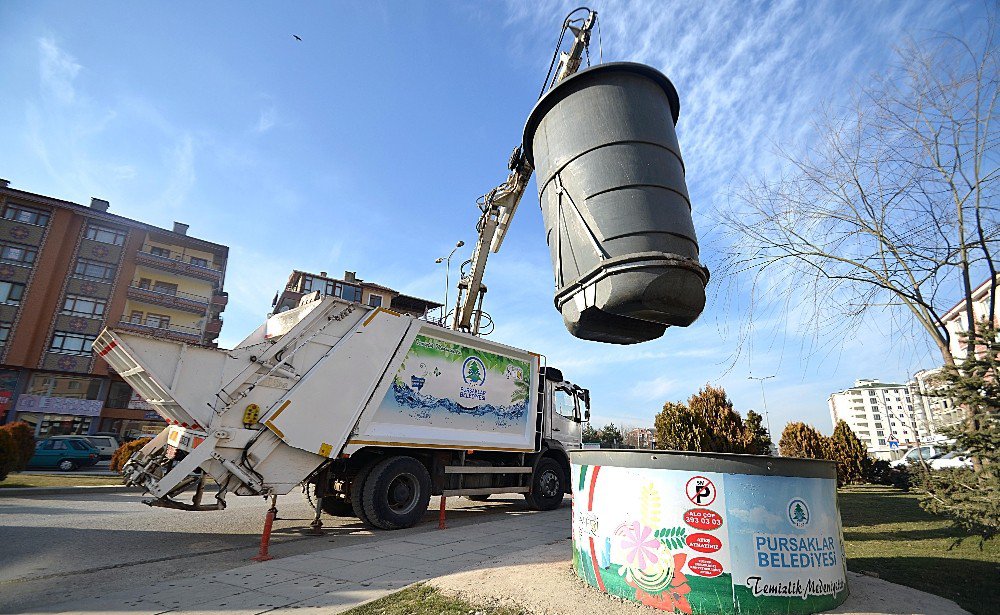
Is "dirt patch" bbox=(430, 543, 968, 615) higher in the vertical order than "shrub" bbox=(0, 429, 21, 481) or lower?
lower

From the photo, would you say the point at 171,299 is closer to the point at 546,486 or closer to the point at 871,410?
the point at 546,486

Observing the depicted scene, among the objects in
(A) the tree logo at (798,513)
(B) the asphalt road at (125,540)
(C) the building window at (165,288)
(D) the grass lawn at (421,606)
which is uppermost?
(C) the building window at (165,288)

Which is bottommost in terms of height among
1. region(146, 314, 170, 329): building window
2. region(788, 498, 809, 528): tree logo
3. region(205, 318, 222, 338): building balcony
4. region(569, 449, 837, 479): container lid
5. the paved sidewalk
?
the paved sidewalk

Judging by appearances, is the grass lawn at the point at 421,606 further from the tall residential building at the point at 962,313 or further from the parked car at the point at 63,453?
the parked car at the point at 63,453

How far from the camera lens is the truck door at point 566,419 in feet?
37.9

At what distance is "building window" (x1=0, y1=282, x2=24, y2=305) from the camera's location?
26.5m

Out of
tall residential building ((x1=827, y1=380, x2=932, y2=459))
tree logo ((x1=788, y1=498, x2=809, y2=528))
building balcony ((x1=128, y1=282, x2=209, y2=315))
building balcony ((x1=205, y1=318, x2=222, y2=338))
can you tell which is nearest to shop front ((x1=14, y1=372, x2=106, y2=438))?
building balcony ((x1=128, y1=282, x2=209, y2=315))

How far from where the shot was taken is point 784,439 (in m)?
18.9

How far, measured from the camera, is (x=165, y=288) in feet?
104

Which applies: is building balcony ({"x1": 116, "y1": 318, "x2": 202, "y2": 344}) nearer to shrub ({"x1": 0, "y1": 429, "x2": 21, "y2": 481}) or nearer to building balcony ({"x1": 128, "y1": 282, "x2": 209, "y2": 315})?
building balcony ({"x1": 128, "y1": 282, "x2": 209, "y2": 315})

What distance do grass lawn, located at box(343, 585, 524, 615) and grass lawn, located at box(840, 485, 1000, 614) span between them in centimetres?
410

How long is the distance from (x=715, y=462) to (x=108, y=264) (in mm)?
36517

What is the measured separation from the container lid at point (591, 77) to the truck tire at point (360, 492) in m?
5.95

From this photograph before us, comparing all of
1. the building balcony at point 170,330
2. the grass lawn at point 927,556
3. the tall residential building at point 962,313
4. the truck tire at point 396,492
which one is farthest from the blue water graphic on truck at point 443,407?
the building balcony at point 170,330
